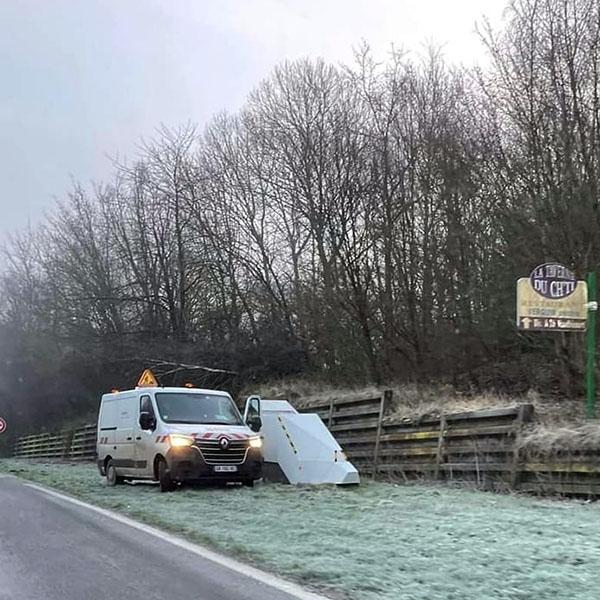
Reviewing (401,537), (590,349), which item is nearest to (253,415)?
(590,349)

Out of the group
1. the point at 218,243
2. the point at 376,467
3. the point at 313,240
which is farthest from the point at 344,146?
the point at 376,467

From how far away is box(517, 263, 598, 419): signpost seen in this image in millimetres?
14297

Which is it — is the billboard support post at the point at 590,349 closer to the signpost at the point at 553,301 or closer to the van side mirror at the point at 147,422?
the signpost at the point at 553,301

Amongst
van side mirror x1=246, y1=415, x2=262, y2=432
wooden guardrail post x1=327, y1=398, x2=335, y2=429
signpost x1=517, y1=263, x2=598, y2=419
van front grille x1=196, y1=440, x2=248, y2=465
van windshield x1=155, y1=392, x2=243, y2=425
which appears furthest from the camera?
wooden guardrail post x1=327, y1=398, x2=335, y2=429

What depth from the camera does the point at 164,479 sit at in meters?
15.5

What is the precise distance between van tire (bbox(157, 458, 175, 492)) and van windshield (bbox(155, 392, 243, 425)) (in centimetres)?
100

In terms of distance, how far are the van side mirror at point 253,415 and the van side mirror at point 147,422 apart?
2134 mm

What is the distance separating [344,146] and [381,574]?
63.9ft

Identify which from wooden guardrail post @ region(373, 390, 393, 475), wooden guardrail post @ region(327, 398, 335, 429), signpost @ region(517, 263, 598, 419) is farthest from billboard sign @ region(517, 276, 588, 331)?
wooden guardrail post @ region(327, 398, 335, 429)

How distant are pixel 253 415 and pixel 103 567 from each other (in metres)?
9.78

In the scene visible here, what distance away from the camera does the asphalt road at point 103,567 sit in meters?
6.66

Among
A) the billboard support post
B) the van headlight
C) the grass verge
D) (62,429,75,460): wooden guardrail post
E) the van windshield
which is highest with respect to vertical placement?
the billboard support post

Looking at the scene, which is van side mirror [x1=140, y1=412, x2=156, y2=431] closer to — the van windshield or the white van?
the white van

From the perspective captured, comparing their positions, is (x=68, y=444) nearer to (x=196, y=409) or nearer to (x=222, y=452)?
(x=196, y=409)
